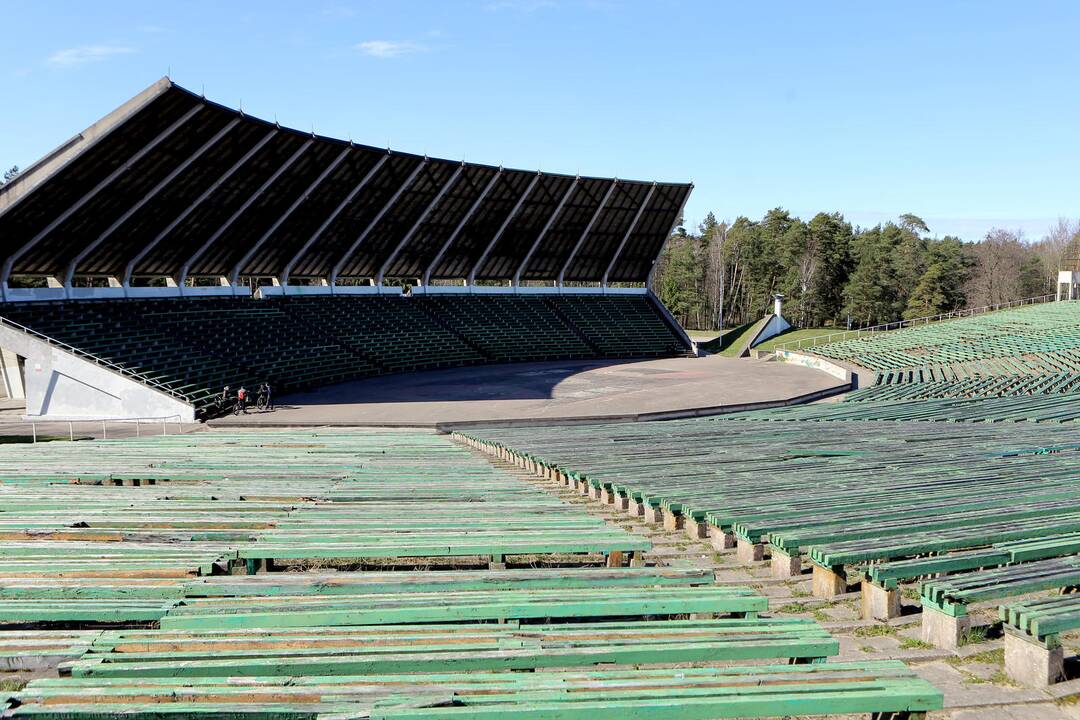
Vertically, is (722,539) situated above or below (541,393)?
below

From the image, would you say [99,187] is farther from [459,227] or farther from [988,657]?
[988,657]

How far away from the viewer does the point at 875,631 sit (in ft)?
18.2

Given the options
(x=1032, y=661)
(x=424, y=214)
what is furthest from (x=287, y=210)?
(x=1032, y=661)

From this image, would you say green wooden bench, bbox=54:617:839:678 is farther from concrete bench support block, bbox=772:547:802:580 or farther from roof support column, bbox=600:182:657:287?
roof support column, bbox=600:182:657:287

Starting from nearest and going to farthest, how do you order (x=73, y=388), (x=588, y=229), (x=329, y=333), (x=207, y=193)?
(x=73, y=388) → (x=207, y=193) → (x=329, y=333) → (x=588, y=229)

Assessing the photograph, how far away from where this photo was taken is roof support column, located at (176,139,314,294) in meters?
37.6

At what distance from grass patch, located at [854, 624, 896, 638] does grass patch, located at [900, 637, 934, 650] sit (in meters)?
0.15

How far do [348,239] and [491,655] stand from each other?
44.5 metres

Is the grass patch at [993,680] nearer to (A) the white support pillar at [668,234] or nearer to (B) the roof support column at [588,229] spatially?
(B) the roof support column at [588,229]

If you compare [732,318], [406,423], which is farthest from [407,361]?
[732,318]

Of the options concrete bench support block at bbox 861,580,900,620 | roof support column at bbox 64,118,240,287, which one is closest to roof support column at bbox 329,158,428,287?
roof support column at bbox 64,118,240,287

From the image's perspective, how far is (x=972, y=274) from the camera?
287ft

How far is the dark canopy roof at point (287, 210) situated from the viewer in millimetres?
29953

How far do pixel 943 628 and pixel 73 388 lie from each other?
30556mm
